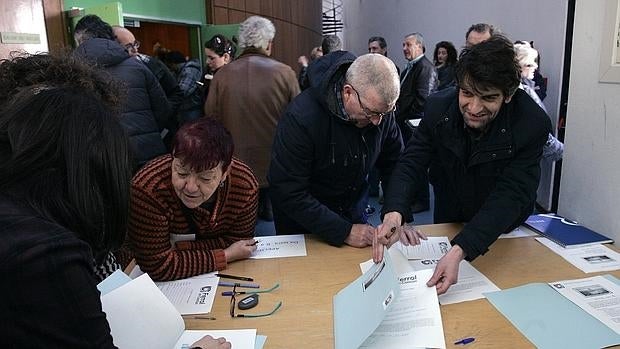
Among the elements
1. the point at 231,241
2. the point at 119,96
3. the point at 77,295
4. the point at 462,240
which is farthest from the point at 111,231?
the point at 462,240

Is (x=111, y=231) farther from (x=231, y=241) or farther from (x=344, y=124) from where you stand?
(x=344, y=124)

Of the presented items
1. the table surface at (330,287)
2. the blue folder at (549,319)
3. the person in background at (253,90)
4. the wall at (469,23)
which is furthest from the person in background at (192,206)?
the wall at (469,23)

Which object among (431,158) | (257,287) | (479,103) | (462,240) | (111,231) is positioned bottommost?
(257,287)

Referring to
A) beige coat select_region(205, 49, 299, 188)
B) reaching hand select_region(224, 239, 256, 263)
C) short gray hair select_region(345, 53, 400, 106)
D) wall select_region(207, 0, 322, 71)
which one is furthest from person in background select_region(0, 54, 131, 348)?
wall select_region(207, 0, 322, 71)

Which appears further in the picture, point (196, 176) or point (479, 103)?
point (479, 103)

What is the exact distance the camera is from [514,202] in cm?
149

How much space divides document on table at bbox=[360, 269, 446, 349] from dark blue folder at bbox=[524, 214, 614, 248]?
25.2 inches

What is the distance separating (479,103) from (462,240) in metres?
0.42

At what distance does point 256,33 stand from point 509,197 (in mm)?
1958

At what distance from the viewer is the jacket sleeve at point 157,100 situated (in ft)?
8.93

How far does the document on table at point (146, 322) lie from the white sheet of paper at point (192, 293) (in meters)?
0.11

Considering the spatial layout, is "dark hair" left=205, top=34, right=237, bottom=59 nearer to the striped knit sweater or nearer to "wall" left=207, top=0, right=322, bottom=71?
the striped knit sweater

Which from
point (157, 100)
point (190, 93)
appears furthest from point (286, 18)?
point (157, 100)

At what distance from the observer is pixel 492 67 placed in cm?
140
